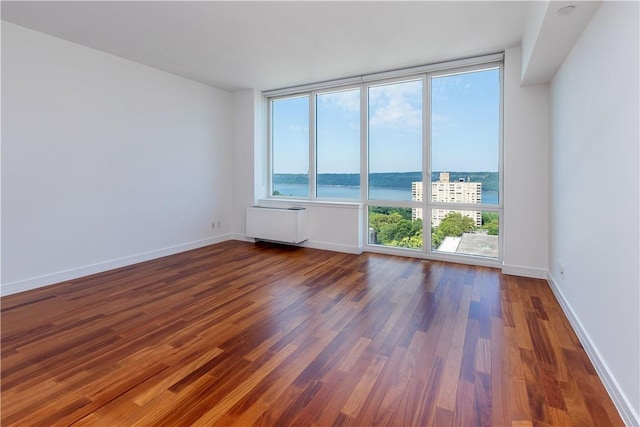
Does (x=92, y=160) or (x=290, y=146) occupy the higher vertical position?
(x=290, y=146)

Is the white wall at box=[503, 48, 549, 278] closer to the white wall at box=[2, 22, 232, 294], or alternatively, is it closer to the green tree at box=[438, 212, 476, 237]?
the green tree at box=[438, 212, 476, 237]

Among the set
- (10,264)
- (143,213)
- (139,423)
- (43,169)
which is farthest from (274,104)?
(139,423)

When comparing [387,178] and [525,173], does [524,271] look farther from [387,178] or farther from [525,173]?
[387,178]

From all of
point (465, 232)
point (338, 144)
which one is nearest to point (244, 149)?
point (338, 144)

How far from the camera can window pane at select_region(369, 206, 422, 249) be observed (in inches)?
187

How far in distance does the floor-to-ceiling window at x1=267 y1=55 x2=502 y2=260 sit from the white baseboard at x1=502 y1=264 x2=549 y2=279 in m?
0.41

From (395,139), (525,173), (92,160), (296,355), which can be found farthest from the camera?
(395,139)

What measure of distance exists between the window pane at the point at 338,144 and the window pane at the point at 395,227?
1.67 ft

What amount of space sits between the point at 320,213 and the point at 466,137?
8.08 ft

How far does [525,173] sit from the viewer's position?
372cm

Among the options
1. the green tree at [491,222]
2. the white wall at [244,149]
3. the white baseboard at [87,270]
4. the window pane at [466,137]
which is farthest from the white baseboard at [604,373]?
the white baseboard at [87,270]

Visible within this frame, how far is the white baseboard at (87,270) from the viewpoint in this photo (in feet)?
10.9

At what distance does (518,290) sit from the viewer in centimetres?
332

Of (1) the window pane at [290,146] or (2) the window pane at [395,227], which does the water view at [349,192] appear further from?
(2) the window pane at [395,227]
